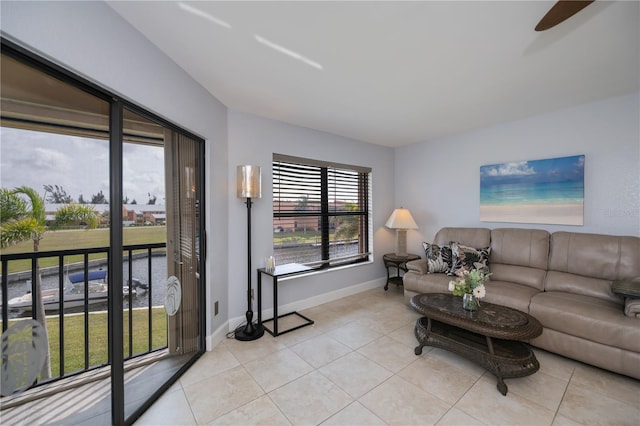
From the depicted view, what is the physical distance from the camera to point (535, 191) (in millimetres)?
3227

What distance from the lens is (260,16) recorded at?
154 cm

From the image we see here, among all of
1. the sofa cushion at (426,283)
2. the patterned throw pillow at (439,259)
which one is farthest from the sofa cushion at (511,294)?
the patterned throw pillow at (439,259)

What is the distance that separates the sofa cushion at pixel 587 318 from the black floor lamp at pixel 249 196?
286cm

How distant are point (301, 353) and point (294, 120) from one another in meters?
2.73

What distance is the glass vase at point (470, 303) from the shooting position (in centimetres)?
228

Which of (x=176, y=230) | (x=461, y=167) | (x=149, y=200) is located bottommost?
(x=176, y=230)

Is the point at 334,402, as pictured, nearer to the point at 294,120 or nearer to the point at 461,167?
the point at 294,120

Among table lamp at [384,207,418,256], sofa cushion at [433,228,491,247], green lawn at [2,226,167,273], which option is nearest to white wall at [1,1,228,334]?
green lawn at [2,226,167,273]

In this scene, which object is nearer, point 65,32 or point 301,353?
point 65,32

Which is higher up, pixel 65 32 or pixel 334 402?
pixel 65 32

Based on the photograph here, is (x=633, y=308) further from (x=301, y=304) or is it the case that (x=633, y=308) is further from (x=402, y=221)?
(x=301, y=304)

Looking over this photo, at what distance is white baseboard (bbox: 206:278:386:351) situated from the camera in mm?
2612

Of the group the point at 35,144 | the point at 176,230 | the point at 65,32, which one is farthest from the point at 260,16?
the point at 176,230

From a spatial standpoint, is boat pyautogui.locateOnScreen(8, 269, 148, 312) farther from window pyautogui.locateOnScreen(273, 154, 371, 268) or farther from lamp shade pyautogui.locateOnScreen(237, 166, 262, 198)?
window pyautogui.locateOnScreen(273, 154, 371, 268)
